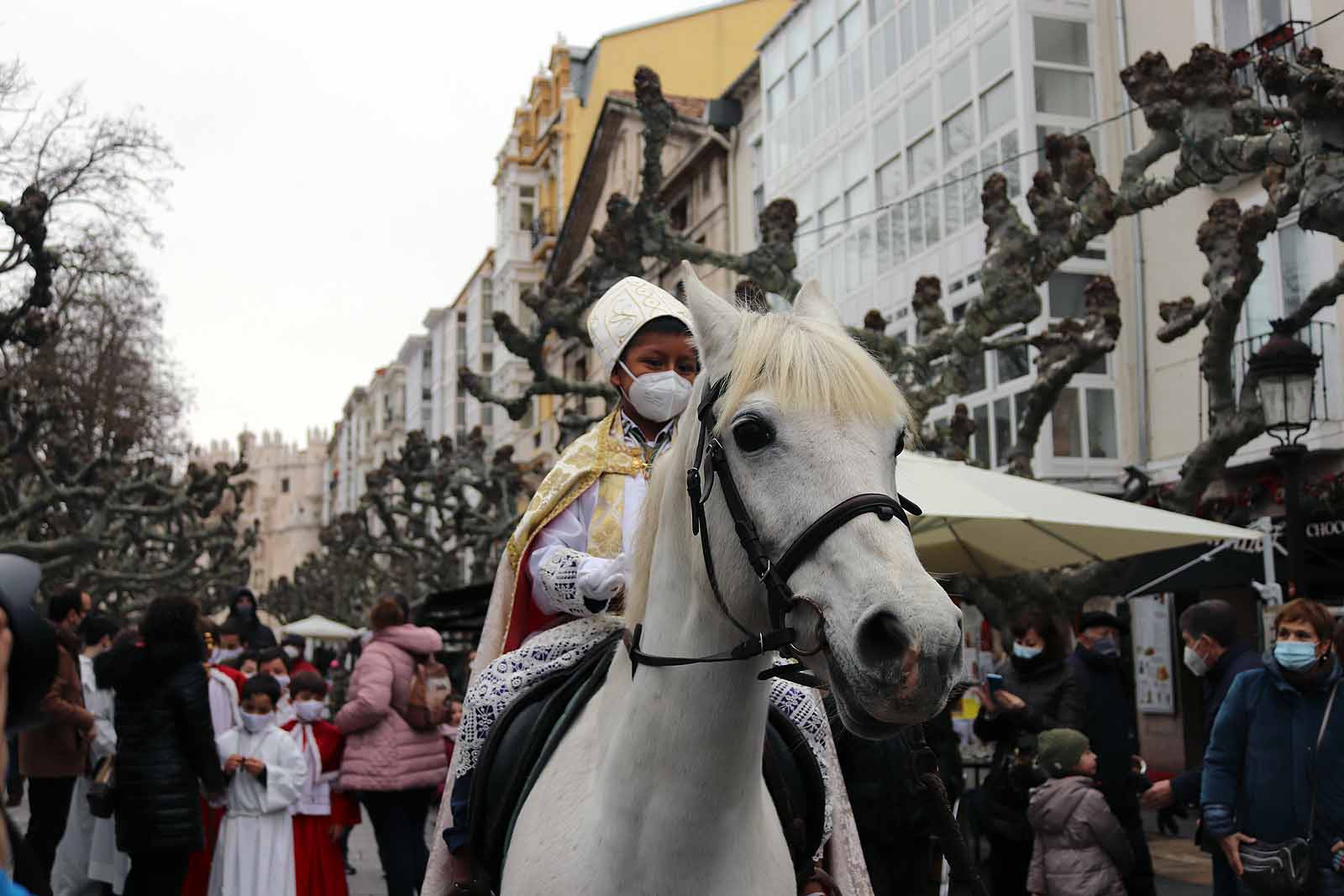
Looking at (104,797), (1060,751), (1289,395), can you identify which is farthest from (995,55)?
(104,797)

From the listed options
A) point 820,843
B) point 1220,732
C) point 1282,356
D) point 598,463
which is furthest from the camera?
point 1282,356

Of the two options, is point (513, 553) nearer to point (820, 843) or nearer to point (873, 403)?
point (820, 843)

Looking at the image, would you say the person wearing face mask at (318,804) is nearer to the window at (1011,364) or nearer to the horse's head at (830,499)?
the horse's head at (830,499)

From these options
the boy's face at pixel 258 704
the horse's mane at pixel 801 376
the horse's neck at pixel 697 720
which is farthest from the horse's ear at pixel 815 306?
the boy's face at pixel 258 704

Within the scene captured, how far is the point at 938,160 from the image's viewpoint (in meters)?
23.5

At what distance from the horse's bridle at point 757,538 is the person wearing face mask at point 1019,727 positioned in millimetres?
5414

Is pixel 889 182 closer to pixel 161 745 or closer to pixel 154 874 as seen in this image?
pixel 161 745

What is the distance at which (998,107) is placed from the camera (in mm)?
21859

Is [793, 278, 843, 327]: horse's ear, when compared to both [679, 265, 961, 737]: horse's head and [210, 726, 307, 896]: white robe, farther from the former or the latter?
[210, 726, 307, 896]: white robe

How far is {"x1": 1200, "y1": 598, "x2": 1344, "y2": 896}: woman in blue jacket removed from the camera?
19.1 ft

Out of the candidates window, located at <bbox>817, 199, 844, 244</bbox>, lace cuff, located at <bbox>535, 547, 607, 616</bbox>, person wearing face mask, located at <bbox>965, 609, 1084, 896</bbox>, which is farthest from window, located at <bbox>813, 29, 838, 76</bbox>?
lace cuff, located at <bbox>535, 547, 607, 616</bbox>

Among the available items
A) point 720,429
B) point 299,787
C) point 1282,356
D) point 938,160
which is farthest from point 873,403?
point 938,160

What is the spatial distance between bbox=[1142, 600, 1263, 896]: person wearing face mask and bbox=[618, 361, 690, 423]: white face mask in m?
4.37

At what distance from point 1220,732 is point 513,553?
4.01 meters
